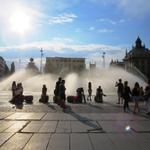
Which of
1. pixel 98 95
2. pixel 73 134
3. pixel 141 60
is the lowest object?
pixel 73 134

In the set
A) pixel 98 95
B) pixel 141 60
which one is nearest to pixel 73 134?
pixel 98 95

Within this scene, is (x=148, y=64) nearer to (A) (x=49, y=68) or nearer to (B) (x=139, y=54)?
(B) (x=139, y=54)

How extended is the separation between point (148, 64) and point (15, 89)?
152 meters

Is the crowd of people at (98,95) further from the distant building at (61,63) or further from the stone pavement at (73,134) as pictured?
the distant building at (61,63)

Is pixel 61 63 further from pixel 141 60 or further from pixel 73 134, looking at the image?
pixel 73 134

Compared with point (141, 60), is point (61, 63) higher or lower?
lower

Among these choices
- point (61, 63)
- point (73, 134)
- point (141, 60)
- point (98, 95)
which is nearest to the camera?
point (73, 134)

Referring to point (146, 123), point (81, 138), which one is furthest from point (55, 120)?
point (81, 138)

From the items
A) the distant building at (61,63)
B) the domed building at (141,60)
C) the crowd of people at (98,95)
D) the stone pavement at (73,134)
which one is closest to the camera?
the stone pavement at (73,134)

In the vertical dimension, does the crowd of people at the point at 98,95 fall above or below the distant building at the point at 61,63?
below

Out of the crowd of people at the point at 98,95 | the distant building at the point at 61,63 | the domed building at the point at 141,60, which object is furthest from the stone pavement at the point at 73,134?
the domed building at the point at 141,60

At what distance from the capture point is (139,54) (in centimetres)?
17750

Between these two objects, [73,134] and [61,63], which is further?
[61,63]

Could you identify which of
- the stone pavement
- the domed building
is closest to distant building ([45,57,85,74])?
the domed building
